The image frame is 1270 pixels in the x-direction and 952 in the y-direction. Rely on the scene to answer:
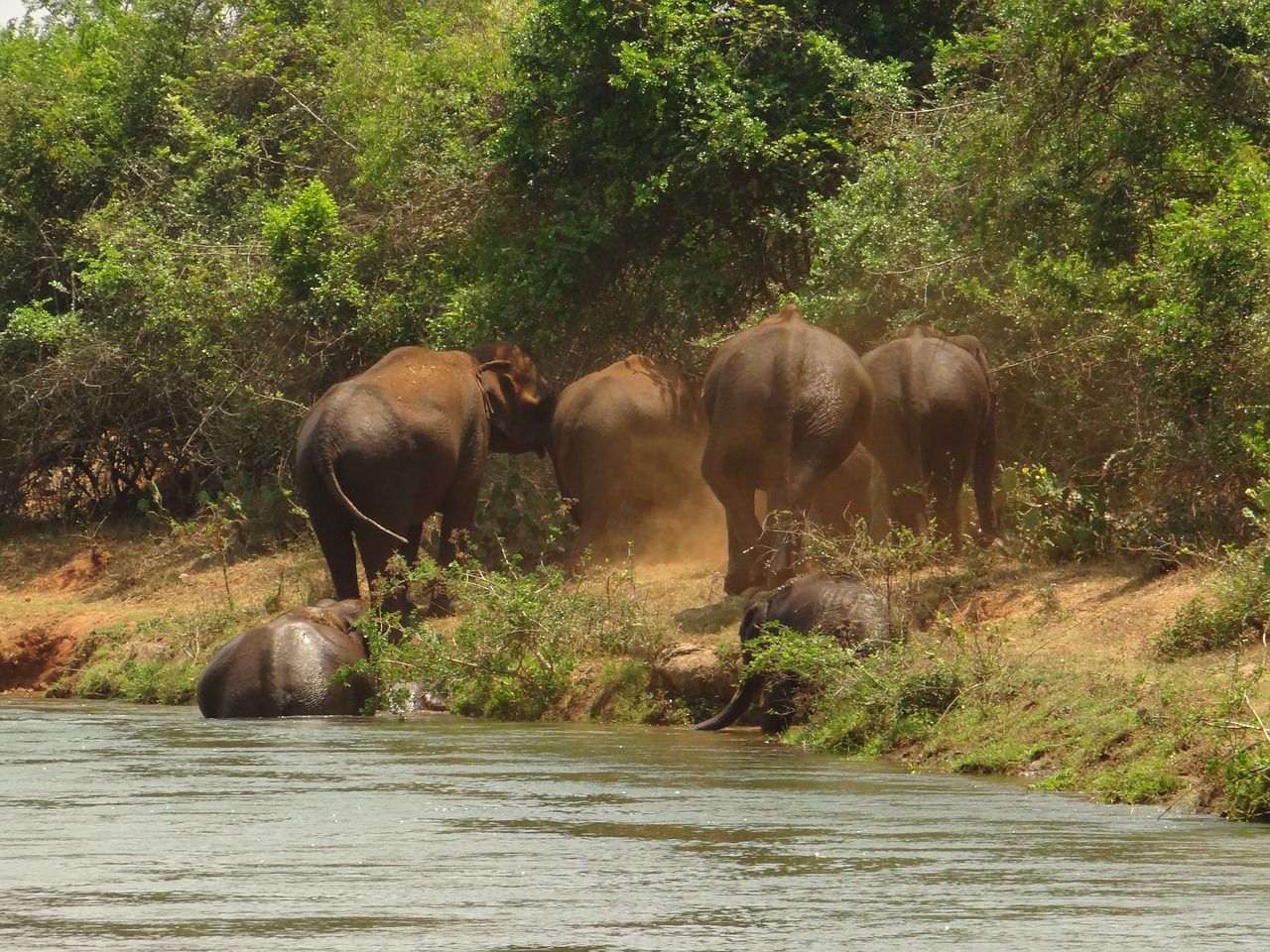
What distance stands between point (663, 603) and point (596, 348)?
203 inches

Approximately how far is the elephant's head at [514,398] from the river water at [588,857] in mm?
6467

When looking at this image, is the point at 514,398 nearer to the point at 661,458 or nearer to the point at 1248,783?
the point at 661,458

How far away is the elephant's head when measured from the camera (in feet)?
55.4

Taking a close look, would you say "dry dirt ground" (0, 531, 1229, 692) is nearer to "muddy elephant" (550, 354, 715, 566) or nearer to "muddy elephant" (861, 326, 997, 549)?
"muddy elephant" (550, 354, 715, 566)

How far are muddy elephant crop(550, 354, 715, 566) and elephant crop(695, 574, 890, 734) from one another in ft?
14.0

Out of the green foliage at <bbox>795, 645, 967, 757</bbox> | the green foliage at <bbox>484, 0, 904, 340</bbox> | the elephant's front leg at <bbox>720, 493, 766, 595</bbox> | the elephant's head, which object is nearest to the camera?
the green foliage at <bbox>795, 645, 967, 757</bbox>

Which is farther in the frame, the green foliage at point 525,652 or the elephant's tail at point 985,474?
the elephant's tail at point 985,474

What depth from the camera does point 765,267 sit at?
60.7 ft

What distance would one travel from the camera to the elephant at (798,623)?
36.9 ft

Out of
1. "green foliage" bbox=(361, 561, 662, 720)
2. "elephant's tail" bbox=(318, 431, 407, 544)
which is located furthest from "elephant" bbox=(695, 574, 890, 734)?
"elephant's tail" bbox=(318, 431, 407, 544)

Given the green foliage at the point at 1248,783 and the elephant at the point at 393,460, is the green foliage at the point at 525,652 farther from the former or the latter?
the green foliage at the point at 1248,783

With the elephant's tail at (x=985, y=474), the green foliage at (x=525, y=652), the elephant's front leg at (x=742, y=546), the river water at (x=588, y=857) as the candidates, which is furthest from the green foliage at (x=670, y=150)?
the river water at (x=588, y=857)

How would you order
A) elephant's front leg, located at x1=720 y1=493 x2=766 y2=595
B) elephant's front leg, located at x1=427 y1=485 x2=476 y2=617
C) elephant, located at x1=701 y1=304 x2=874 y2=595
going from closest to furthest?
elephant, located at x1=701 y1=304 x2=874 y2=595
elephant's front leg, located at x1=720 y1=493 x2=766 y2=595
elephant's front leg, located at x1=427 y1=485 x2=476 y2=617

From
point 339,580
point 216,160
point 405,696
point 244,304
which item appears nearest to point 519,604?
point 405,696
